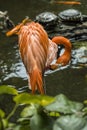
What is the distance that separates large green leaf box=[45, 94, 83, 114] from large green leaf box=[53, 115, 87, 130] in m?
0.03

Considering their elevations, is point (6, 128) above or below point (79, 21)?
above

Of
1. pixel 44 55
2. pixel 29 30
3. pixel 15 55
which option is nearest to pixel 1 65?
pixel 15 55

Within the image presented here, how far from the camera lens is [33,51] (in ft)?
6.75

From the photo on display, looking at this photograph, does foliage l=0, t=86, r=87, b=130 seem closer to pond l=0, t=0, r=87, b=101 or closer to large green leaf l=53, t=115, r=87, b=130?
large green leaf l=53, t=115, r=87, b=130

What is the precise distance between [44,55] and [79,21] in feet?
3.76

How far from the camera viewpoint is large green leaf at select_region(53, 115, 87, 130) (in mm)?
594

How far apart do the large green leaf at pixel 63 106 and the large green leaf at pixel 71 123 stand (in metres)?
0.03

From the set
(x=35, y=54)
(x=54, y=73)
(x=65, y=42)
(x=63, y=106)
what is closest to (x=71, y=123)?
(x=63, y=106)

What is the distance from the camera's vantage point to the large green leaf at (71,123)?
59 centimetres

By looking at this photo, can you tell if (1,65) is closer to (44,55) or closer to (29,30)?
(29,30)

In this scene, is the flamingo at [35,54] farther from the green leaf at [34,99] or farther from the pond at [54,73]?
the green leaf at [34,99]

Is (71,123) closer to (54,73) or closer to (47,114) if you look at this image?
(47,114)

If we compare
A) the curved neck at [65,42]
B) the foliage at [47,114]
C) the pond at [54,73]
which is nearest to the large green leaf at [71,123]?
the foliage at [47,114]

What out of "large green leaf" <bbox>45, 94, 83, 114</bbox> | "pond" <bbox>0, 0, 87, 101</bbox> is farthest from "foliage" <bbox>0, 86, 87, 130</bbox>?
"pond" <bbox>0, 0, 87, 101</bbox>
